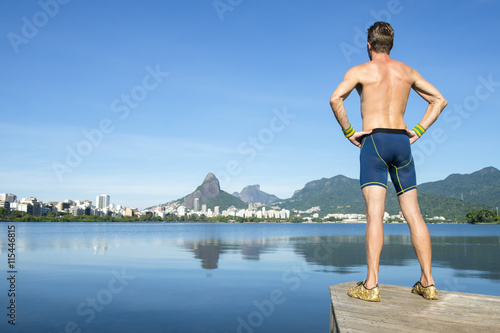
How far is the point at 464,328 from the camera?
349 cm

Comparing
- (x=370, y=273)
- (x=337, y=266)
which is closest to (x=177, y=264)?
(x=337, y=266)

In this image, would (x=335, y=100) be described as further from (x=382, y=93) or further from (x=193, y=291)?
(x=193, y=291)

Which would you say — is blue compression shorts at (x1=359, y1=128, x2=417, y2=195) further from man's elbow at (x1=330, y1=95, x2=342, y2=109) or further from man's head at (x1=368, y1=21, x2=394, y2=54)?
man's head at (x1=368, y1=21, x2=394, y2=54)

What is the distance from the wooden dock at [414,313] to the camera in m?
3.47

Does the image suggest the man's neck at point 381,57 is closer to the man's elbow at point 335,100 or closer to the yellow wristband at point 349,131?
the man's elbow at point 335,100

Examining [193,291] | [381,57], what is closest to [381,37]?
[381,57]

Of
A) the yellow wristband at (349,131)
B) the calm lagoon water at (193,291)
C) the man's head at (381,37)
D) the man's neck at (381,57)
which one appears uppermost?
the man's head at (381,37)

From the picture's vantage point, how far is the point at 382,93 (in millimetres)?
4895

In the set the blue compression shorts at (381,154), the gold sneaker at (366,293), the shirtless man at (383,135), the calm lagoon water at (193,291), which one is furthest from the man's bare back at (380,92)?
the calm lagoon water at (193,291)

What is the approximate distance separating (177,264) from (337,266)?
7228mm

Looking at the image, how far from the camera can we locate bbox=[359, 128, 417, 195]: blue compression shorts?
4.73 metres

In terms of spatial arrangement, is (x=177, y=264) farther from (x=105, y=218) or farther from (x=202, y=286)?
(x=105, y=218)

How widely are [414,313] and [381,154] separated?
1859 millimetres

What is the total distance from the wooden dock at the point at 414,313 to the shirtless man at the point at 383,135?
0.24m
